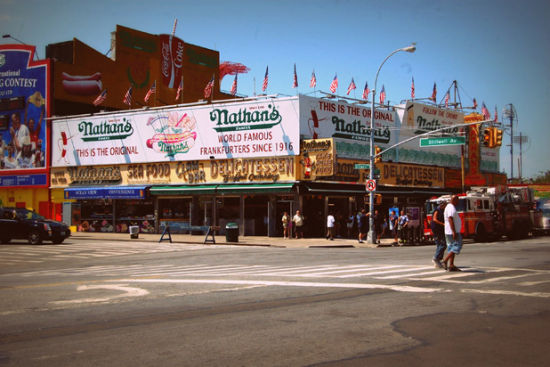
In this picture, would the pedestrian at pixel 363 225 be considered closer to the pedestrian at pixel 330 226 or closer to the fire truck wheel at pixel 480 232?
the pedestrian at pixel 330 226

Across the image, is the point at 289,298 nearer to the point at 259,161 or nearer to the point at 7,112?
the point at 259,161

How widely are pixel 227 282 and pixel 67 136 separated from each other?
38.7m

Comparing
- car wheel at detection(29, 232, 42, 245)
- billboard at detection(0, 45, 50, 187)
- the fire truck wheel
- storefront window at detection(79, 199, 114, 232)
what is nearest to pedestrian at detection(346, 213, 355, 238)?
the fire truck wheel

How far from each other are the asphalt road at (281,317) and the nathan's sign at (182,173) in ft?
74.6

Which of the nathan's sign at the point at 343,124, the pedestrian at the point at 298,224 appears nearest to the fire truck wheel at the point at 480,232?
the nathan's sign at the point at 343,124

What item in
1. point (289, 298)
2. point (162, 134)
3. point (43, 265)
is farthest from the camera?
point (162, 134)

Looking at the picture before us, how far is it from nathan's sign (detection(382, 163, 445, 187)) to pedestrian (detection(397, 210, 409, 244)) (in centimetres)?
1025

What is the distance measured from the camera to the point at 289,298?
10.3 m

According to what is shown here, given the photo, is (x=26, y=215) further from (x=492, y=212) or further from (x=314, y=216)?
(x=492, y=212)

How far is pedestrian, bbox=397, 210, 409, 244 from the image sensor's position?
31.8m

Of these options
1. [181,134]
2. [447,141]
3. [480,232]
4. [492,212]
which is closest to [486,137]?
[447,141]

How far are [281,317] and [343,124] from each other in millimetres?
32795

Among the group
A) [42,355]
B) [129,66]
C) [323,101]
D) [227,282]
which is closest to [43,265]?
[227,282]

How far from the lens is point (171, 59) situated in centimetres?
5778
